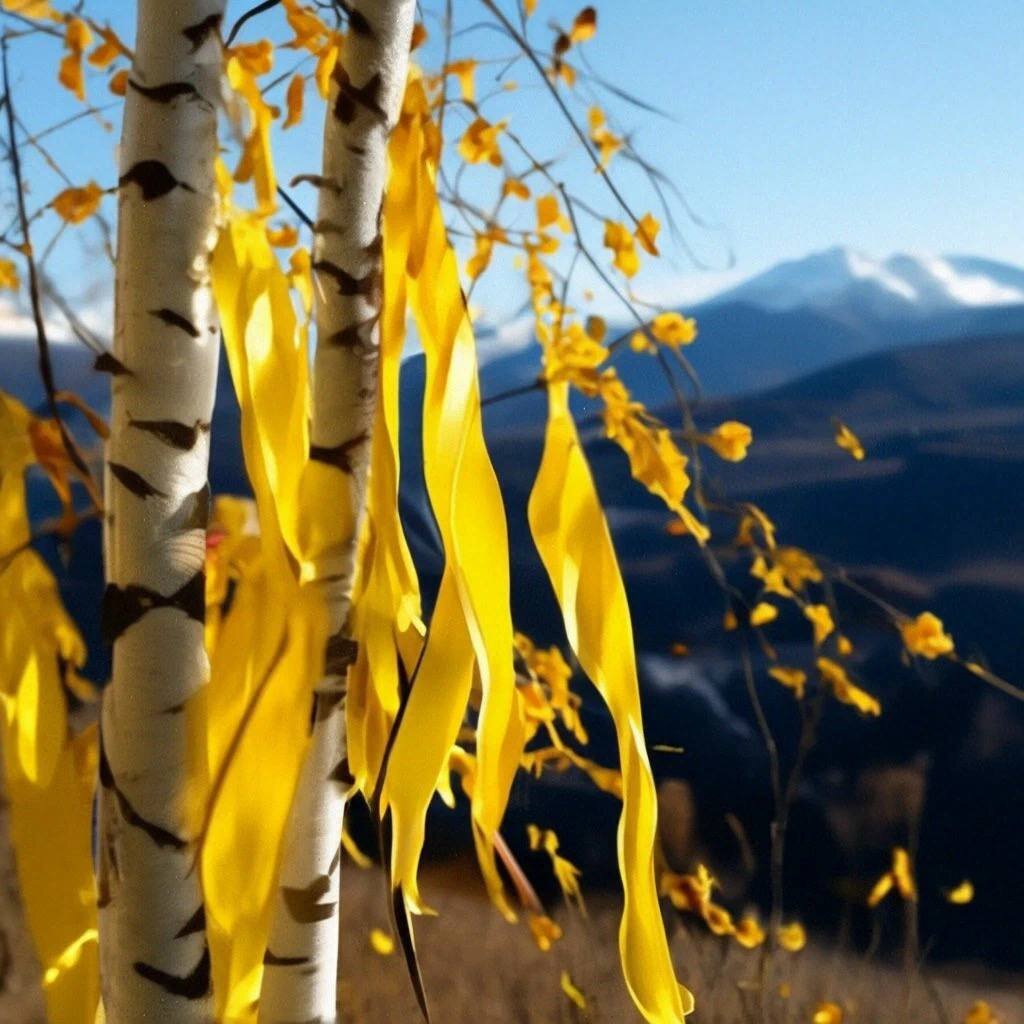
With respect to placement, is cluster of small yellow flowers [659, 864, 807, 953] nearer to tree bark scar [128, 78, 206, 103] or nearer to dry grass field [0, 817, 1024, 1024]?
dry grass field [0, 817, 1024, 1024]

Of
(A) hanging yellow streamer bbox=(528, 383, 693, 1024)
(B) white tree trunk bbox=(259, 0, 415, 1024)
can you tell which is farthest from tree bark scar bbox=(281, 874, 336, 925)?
(A) hanging yellow streamer bbox=(528, 383, 693, 1024)

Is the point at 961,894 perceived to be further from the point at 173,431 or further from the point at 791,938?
the point at 173,431

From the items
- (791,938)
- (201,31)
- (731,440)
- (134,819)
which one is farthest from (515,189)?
(791,938)

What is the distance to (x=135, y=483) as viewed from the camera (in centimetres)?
35

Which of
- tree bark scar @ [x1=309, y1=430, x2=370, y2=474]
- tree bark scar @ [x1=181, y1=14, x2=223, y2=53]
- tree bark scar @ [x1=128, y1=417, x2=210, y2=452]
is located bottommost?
tree bark scar @ [x1=309, y1=430, x2=370, y2=474]

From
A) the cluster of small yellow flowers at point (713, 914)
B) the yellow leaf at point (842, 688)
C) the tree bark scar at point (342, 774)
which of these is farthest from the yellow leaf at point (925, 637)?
the tree bark scar at point (342, 774)

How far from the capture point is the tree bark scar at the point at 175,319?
34 cm

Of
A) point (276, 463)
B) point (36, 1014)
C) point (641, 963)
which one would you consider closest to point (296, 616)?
point (276, 463)

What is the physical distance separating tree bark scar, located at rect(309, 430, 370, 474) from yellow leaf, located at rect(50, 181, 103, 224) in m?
0.20

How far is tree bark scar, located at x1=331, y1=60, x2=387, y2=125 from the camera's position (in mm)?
348

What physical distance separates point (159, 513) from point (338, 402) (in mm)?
67

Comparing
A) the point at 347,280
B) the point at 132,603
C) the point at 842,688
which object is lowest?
the point at 842,688

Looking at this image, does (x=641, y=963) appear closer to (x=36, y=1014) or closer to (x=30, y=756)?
(x=30, y=756)

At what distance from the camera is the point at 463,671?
1.14ft
